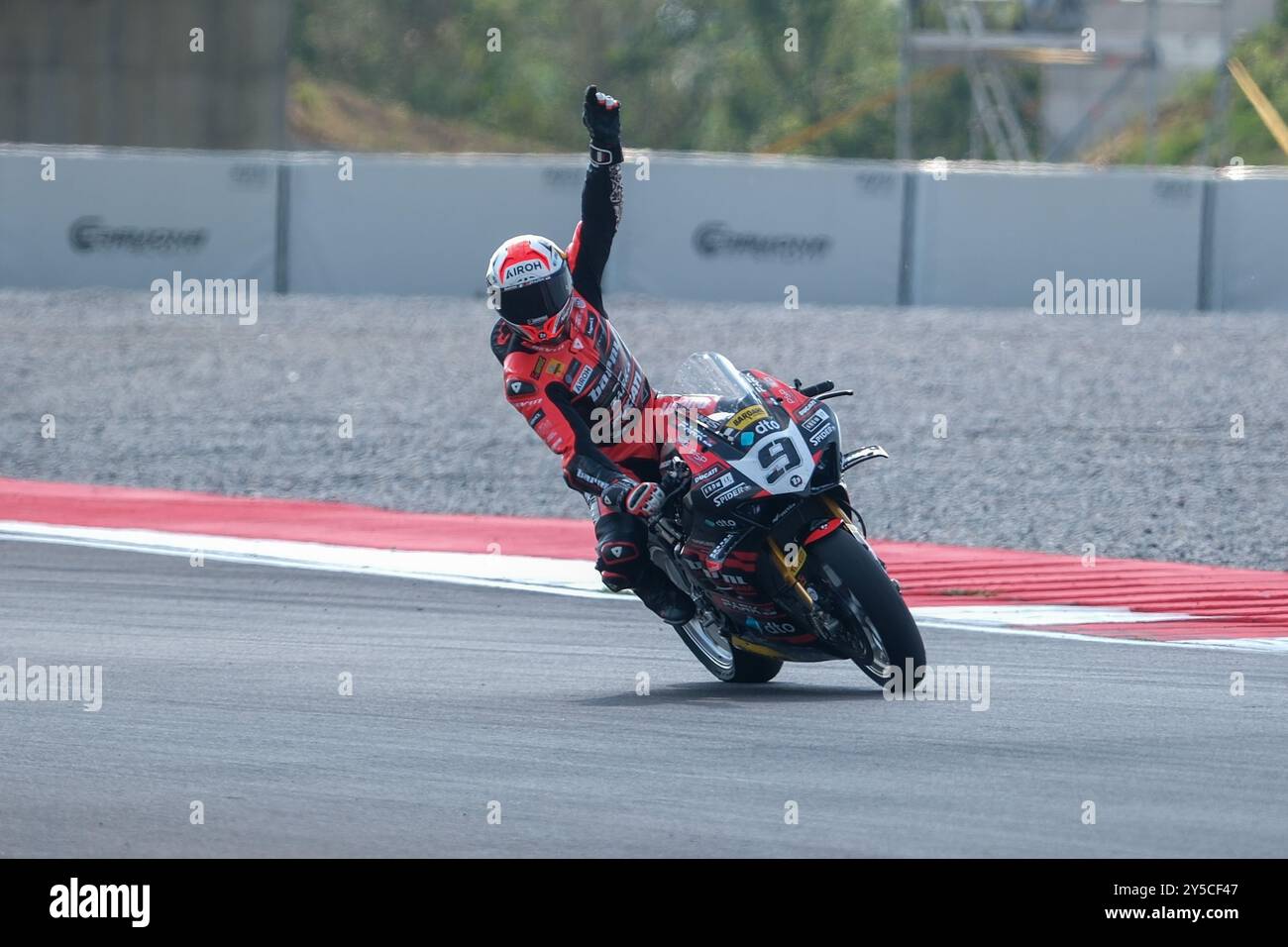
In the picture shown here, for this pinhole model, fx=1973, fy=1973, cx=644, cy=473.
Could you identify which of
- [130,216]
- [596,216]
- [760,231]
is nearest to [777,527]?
[596,216]

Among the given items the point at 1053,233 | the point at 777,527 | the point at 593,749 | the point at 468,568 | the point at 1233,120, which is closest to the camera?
the point at 593,749

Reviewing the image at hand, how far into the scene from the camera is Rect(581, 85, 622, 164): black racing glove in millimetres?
8547

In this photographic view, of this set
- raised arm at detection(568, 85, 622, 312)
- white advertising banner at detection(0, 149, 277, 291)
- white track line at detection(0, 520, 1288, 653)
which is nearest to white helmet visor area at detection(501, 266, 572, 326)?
raised arm at detection(568, 85, 622, 312)

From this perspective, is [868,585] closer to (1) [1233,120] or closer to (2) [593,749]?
(2) [593,749]

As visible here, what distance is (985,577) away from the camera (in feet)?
38.5

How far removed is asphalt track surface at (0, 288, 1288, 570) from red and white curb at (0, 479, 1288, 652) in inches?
28.3

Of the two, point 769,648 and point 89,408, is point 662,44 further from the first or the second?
point 769,648

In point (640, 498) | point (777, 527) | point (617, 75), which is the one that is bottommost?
point (777, 527)

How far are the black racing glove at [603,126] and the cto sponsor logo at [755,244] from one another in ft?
56.9

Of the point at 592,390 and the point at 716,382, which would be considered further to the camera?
the point at 592,390

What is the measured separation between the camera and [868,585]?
7.41 m

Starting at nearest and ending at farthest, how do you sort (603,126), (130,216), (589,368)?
(589,368), (603,126), (130,216)

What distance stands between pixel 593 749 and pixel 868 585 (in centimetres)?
123

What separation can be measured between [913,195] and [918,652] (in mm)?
18675
